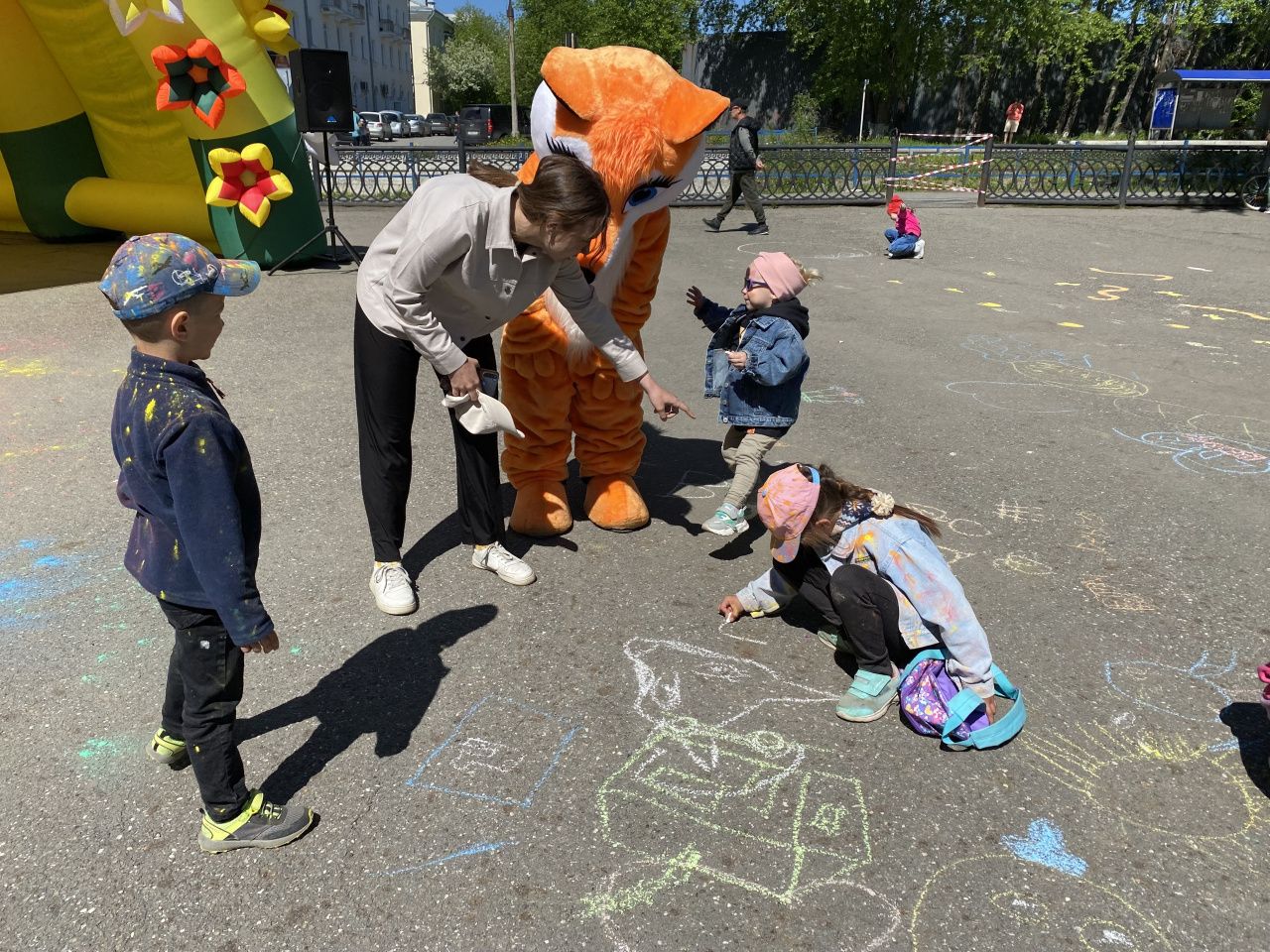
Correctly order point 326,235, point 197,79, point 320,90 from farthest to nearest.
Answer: point 326,235
point 320,90
point 197,79

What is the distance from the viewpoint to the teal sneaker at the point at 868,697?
2.62 m

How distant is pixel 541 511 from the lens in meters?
3.76

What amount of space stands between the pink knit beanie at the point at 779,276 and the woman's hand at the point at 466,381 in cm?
137

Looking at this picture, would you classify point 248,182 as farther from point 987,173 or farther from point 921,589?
point 987,173

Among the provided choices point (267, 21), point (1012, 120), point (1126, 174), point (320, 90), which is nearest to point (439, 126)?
point (1012, 120)

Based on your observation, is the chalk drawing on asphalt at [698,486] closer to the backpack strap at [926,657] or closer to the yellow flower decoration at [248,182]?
the backpack strap at [926,657]

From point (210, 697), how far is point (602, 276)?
2099mm

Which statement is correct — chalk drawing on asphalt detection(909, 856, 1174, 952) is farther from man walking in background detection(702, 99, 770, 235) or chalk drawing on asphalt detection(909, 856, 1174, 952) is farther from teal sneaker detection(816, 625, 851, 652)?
man walking in background detection(702, 99, 770, 235)

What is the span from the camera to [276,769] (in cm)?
240

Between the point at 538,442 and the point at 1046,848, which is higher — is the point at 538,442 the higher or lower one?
the higher one

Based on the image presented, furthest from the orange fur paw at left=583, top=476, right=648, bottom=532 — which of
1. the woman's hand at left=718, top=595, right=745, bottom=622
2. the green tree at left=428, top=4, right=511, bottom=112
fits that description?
the green tree at left=428, top=4, right=511, bottom=112

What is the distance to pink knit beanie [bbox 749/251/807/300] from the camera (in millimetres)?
3668

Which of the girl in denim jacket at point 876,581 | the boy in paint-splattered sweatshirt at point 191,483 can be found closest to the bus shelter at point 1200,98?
the girl in denim jacket at point 876,581

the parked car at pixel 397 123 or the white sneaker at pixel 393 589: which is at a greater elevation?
the parked car at pixel 397 123
